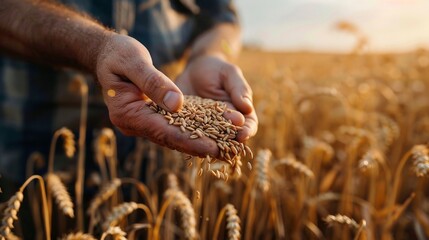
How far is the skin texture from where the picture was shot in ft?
3.78

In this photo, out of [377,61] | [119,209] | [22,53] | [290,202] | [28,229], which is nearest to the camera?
[119,209]

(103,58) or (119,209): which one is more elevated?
(103,58)

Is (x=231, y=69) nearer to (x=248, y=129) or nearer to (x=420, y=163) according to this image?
(x=248, y=129)

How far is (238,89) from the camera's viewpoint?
143 cm

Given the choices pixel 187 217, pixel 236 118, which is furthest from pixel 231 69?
pixel 187 217

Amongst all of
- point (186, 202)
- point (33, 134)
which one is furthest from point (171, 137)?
point (33, 134)

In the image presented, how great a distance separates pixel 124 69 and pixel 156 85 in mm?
101

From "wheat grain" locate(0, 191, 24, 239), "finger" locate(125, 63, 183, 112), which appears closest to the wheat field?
"wheat grain" locate(0, 191, 24, 239)

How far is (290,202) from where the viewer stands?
2.12m

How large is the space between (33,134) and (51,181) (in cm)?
100

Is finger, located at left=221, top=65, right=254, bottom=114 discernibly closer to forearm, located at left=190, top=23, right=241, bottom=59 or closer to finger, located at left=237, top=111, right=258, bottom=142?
finger, located at left=237, top=111, right=258, bottom=142

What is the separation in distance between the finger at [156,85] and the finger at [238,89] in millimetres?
279

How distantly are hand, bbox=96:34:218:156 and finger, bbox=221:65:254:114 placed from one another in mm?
279

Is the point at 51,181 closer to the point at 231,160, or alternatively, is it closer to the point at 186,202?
the point at 186,202
